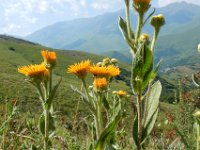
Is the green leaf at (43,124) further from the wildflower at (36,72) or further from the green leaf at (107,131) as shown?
the green leaf at (107,131)

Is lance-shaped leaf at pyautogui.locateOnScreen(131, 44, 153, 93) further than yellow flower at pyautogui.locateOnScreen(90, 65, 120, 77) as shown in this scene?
No

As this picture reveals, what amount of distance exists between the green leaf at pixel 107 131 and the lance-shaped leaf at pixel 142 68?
0.81 feet

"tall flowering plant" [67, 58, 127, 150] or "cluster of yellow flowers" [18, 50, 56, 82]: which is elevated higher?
"cluster of yellow flowers" [18, 50, 56, 82]

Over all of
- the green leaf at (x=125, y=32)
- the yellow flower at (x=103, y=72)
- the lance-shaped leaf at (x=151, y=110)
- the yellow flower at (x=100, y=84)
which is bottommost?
the lance-shaped leaf at (x=151, y=110)

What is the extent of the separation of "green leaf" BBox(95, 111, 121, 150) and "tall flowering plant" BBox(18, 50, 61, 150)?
0.56 meters

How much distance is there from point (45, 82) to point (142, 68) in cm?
96

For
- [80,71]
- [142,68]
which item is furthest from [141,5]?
[80,71]

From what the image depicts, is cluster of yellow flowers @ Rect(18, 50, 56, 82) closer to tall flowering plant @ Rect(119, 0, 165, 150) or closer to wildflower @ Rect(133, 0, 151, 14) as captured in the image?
tall flowering plant @ Rect(119, 0, 165, 150)

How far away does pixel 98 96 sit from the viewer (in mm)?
2750

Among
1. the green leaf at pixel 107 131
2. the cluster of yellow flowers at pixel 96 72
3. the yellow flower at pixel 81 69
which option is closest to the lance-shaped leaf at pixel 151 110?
the green leaf at pixel 107 131

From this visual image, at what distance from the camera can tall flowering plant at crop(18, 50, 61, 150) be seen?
2824 millimetres

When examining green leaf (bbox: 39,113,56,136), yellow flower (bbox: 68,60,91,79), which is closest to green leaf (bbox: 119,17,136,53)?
yellow flower (bbox: 68,60,91,79)

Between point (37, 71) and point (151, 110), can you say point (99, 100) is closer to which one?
point (151, 110)

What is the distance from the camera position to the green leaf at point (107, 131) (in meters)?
2.39
